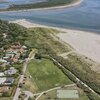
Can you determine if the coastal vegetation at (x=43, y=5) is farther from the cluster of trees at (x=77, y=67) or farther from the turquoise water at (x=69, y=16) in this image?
the cluster of trees at (x=77, y=67)

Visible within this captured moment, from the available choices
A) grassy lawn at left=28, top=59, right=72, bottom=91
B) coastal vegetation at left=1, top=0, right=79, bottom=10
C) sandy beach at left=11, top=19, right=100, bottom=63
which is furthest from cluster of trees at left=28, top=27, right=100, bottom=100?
coastal vegetation at left=1, top=0, right=79, bottom=10

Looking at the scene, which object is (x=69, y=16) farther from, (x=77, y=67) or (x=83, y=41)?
(x=77, y=67)

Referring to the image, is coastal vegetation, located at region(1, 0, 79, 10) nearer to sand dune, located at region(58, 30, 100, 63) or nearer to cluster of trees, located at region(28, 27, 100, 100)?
sand dune, located at region(58, 30, 100, 63)

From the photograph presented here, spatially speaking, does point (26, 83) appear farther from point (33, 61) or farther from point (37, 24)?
point (37, 24)

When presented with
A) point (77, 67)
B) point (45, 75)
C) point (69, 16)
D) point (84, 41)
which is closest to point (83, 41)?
point (84, 41)

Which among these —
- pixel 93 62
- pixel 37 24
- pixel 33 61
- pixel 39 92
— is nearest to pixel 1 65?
pixel 33 61

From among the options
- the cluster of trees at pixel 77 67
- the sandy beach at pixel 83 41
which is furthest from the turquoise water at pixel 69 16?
the cluster of trees at pixel 77 67
